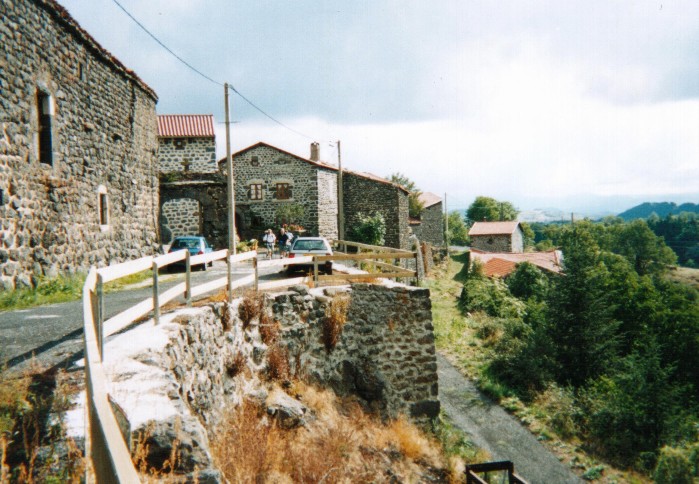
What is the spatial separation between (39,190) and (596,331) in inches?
797

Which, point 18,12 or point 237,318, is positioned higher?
point 18,12

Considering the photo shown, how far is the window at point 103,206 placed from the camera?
13898 mm

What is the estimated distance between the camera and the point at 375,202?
3469 centimetres

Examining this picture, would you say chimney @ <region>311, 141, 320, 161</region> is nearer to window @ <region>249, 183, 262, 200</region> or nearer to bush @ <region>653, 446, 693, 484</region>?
window @ <region>249, 183, 262, 200</region>

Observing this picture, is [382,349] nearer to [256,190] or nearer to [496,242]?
[256,190]

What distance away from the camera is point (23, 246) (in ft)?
33.0

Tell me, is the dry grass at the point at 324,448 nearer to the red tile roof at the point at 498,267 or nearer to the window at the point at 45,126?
the window at the point at 45,126

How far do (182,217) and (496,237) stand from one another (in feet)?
163

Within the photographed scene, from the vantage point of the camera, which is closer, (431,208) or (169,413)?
(169,413)

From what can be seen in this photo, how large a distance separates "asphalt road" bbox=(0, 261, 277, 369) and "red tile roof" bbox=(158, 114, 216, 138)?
20.9 meters

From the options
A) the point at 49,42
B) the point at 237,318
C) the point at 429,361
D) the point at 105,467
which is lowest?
the point at 429,361

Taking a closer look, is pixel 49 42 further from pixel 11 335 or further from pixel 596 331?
pixel 596 331

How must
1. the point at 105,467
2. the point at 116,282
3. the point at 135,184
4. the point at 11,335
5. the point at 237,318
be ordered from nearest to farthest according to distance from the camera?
1. the point at 105,467
2. the point at 11,335
3. the point at 237,318
4. the point at 116,282
5. the point at 135,184

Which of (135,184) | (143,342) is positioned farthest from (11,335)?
(135,184)
